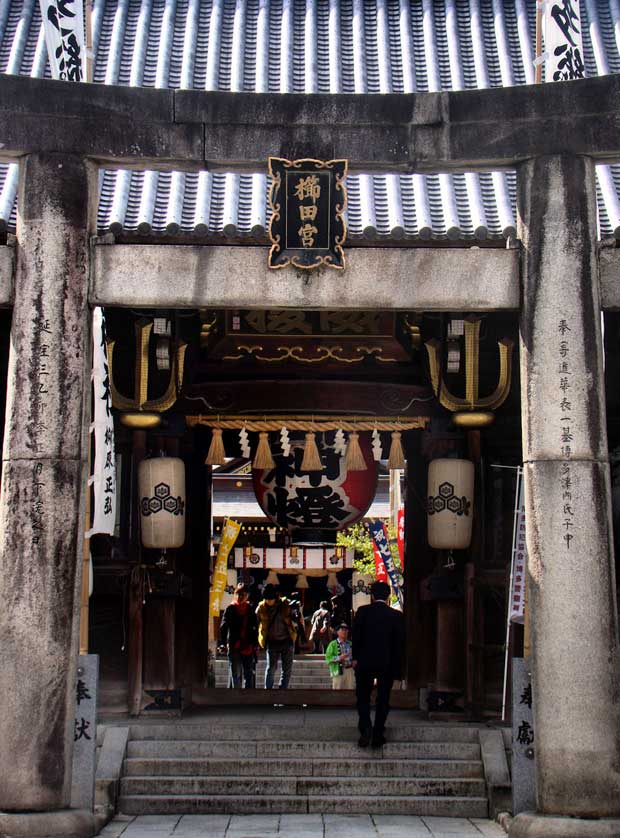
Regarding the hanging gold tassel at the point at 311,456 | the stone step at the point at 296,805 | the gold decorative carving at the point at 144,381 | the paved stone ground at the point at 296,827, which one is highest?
the gold decorative carving at the point at 144,381

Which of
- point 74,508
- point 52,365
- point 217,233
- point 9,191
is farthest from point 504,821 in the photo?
point 9,191

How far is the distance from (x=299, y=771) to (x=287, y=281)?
15.9 ft

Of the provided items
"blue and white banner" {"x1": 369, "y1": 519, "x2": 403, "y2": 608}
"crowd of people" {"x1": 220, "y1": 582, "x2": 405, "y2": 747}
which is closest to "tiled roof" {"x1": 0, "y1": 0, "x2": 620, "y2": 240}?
"crowd of people" {"x1": 220, "y1": 582, "x2": 405, "y2": 747}

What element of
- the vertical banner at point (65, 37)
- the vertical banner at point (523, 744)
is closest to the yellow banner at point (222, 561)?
the vertical banner at point (65, 37)

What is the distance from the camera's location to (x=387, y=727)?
38.8 feet

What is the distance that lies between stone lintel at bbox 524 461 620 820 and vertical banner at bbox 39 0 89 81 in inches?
228

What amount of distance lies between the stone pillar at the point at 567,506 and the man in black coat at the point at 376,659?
2535 mm

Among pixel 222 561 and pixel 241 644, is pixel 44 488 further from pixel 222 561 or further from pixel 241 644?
pixel 222 561

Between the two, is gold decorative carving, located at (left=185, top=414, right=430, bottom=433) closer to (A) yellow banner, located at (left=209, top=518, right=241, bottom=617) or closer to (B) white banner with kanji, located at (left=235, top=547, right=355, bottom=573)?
(A) yellow banner, located at (left=209, top=518, right=241, bottom=617)

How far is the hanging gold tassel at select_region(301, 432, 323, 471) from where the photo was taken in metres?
13.4

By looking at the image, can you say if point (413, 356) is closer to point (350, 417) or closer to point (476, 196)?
point (350, 417)

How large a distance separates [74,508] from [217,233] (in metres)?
3.77

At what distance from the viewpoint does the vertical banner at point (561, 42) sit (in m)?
11.0

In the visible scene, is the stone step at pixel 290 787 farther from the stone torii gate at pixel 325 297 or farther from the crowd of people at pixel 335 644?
the stone torii gate at pixel 325 297
